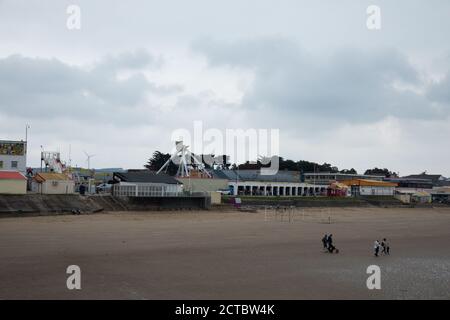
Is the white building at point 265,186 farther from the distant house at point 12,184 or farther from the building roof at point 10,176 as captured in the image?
the distant house at point 12,184

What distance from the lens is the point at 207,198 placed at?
2196 inches

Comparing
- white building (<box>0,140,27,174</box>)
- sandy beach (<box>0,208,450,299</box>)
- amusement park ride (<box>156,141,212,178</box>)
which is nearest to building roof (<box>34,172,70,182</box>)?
white building (<box>0,140,27,174</box>)

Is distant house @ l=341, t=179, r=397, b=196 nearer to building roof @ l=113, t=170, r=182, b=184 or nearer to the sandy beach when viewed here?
building roof @ l=113, t=170, r=182, b=184

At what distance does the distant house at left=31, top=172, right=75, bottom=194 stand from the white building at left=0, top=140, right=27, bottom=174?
291 inches

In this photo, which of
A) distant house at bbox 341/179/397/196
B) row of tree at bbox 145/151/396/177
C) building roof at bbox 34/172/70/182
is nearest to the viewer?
building roof at bbox 34/172/70/182

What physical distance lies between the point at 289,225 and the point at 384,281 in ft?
74.6

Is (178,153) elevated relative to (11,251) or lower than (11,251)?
elevated

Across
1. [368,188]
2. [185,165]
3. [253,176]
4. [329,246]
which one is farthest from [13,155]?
[368,188]

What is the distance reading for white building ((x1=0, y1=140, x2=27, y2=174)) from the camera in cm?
5588

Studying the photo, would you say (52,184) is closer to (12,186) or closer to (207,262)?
(12,186)
